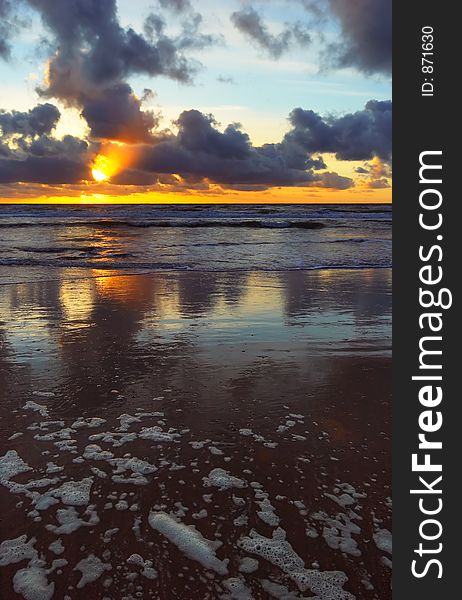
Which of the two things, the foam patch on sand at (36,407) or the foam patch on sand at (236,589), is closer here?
the foam patch on sand at (236,589)

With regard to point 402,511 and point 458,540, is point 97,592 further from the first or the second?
point 458,540

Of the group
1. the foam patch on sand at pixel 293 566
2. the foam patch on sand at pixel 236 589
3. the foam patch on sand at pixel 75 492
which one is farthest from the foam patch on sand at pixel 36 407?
the foam patch on sand at pixel 236 589

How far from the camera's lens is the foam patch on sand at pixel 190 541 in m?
2.44

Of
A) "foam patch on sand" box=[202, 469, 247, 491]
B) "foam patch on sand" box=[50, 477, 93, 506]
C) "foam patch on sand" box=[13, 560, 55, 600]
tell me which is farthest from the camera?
"foam patch on sand" box=[202, 469, 247, 491]

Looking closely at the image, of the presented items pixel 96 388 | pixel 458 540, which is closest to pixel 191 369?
pixel 96 388

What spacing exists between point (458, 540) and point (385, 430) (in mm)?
1746

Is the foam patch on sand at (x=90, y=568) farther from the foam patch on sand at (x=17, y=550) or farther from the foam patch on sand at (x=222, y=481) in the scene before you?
the foam patch on sand at (x=222, y=481)

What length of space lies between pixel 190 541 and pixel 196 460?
0.81 metres

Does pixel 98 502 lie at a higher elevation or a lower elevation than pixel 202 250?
lower

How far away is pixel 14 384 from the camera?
477 centimetres

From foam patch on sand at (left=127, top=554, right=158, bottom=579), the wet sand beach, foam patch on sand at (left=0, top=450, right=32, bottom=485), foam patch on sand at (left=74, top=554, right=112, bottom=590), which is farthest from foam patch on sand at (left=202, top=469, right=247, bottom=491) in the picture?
foam patch on sand at (left=0, top=450, right=32, bottom=485)

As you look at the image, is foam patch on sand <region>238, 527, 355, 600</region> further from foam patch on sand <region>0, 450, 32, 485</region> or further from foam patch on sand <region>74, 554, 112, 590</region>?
foam patch on sand <region>0, 450, 32, 485</region>

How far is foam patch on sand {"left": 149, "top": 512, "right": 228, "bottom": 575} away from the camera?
8.02 feet

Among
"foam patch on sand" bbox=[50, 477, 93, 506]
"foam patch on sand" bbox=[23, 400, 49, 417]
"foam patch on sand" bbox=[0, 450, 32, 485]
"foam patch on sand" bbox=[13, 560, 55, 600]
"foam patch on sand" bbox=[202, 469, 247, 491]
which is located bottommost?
"foam patch on sand" bbox=[13, 560, 55, 600]
